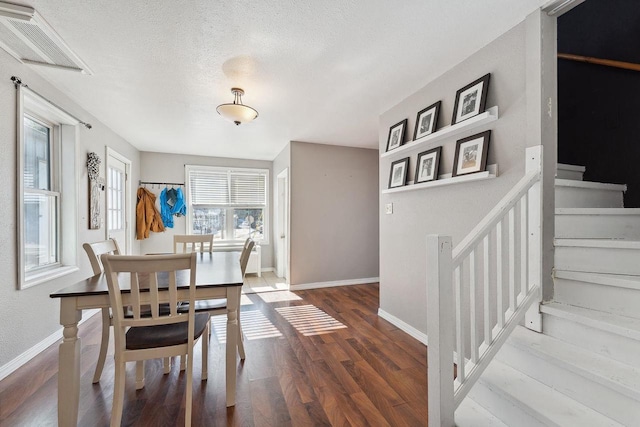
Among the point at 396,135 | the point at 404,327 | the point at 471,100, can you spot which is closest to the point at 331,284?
the point at 404,327

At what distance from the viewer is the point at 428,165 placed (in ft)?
7.87

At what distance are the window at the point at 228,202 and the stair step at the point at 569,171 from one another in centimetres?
476

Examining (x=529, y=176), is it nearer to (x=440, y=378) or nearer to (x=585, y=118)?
(x=440, y=378)

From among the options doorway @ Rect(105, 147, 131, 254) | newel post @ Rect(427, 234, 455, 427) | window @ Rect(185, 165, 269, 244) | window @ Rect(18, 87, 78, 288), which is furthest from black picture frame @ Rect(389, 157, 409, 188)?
doorway @ Rect(105, 147, 131, 254)

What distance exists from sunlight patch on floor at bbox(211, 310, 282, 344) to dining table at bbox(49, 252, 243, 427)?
868 millimetres

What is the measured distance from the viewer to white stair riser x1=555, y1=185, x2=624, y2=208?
170cm

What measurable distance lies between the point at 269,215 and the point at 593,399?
5.24 metres

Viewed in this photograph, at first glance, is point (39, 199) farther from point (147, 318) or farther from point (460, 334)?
point (460, 334)

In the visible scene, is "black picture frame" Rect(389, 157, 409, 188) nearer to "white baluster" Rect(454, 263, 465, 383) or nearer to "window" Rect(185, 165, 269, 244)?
"white baluster" Rect(454, 263, 465, 383)

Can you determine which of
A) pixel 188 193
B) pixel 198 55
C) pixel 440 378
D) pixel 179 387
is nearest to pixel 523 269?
pixel 440 378

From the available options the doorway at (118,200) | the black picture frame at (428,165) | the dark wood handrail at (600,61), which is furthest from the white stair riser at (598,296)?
the doorway at (118,200)

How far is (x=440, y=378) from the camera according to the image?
3.95 feet

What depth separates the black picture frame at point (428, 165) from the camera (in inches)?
90.8

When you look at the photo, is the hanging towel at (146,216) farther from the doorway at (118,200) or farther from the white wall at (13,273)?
the white wall at (13,273)
